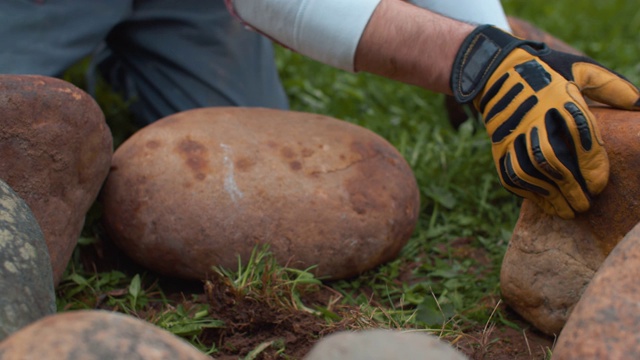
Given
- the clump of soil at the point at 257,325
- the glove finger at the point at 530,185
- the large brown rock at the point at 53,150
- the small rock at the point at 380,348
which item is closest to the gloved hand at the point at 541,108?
the glove finger at the point at 530,185

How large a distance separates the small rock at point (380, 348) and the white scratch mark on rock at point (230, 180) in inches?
36.8

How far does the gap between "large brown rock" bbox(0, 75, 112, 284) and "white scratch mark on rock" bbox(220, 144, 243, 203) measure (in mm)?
303

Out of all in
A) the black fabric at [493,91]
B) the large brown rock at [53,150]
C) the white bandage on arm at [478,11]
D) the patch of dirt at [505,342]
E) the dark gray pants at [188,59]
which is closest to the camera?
the patch of dirt at [505,342]

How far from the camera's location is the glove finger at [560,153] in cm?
161

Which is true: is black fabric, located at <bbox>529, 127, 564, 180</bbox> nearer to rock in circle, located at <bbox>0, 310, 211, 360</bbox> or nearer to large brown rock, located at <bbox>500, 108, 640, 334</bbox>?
large brown rock, located at <bbox>500, 108, 640, 334</bbox>

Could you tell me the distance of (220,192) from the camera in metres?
1.92

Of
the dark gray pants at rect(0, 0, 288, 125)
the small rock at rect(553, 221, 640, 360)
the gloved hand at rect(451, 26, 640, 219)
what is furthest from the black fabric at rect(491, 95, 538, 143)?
the dark gray pants at rect(0, 0, 288, 125)

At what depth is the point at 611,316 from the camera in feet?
3.76

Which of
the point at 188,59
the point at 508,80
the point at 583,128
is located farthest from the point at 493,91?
the point at 188,59

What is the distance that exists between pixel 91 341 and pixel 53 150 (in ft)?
2.78

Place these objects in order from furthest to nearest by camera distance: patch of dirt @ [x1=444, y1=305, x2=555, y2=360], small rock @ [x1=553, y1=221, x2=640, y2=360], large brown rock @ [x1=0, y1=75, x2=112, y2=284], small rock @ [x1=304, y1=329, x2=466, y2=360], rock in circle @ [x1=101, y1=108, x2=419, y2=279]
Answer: rock in circle @ [x1=101, y1=108, x2=419, y2=279]
large brown rock @ [x1=0, y1=75, x2=112, y2=284]
patch of dirt @ [x1=444, y1=305, x2=555, y2=360]
small rock @ [x1=553, y1=221, x2=640, y2=360]
small rock @ [x1=304, y1=329, x2=466, y2=360]

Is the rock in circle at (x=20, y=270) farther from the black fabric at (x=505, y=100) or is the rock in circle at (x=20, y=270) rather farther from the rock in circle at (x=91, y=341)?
the black fabric at (x=505, y=100)

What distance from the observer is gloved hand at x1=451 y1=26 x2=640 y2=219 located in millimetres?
1621

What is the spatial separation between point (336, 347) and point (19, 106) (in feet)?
3.39
